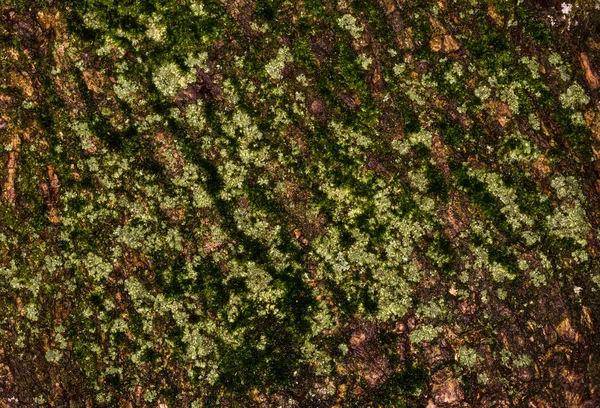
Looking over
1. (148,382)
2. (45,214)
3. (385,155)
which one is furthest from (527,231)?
(45,214)

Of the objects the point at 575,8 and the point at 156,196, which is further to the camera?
the point at 575,8

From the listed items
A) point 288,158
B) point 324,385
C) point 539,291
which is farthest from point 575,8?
point 324,385

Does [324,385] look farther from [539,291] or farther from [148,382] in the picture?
[539,291]

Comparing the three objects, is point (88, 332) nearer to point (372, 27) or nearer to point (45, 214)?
point (45, 214)

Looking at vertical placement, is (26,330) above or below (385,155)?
below

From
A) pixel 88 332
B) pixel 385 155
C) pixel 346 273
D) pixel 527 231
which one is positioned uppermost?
pixel 385 155

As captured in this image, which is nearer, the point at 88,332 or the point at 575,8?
the point at 88,332
